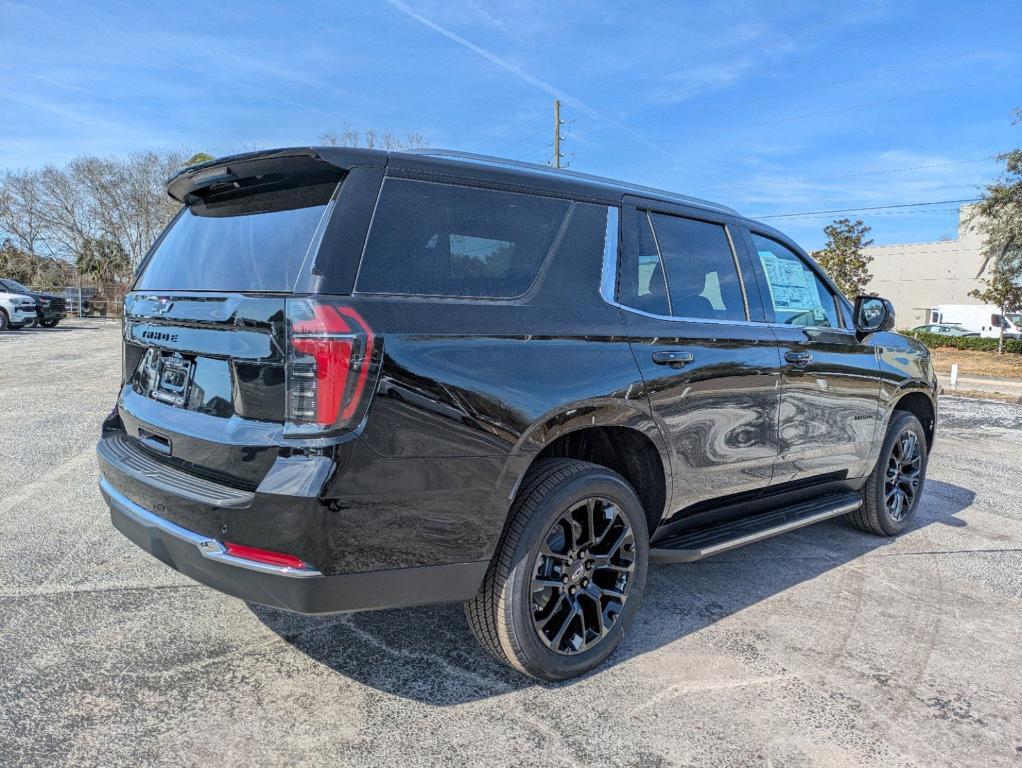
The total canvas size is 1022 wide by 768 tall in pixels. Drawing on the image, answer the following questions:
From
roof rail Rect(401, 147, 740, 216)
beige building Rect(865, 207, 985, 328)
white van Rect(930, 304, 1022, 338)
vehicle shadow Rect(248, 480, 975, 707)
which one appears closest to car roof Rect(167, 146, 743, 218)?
roof rail Rect(401, 147, 740, 216)

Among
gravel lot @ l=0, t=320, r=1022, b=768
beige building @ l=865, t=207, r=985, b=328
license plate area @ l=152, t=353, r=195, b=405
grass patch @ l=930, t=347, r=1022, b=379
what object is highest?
beige building @ l=865, t=207, r=985, b=328

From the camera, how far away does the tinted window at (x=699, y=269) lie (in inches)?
131

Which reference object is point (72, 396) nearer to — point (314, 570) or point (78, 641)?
point (78, 641)

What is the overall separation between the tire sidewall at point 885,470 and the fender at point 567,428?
230 centimetres

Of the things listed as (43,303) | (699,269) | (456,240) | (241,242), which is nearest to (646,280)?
(699,269)

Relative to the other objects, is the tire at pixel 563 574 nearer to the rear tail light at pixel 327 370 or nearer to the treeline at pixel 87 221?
the rear tail light at pixel 327 370

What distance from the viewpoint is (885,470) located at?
15.4 ft

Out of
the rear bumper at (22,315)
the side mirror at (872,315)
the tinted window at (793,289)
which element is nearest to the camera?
the tinted window at (793,289)

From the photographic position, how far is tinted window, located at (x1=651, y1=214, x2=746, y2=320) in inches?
131

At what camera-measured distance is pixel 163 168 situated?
40.8m

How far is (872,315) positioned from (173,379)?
3.89m

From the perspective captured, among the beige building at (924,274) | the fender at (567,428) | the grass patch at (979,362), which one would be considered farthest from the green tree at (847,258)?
the fender at (567,428)

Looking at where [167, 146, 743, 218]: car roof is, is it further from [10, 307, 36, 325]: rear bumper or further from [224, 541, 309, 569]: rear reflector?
[10, 307, 36, 325]: rear bumper

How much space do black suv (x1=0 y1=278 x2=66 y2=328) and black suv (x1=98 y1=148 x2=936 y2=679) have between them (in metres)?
23.4
